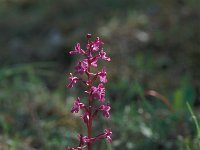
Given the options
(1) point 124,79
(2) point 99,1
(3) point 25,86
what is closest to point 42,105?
(3) point 25,86

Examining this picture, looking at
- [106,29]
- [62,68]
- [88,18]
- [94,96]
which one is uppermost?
[88,18]

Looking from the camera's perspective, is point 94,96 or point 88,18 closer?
point 94,96

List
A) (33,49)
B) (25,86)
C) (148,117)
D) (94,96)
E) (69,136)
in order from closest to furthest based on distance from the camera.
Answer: (94,96) → (69,136) → (148,117) → (25,86) → (33,49)

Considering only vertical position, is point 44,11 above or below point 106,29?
above

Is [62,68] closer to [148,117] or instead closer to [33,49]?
[33,49]

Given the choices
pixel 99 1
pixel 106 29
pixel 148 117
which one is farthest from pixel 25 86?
pixel 99 1

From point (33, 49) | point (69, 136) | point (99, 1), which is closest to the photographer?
point (69, 136)
